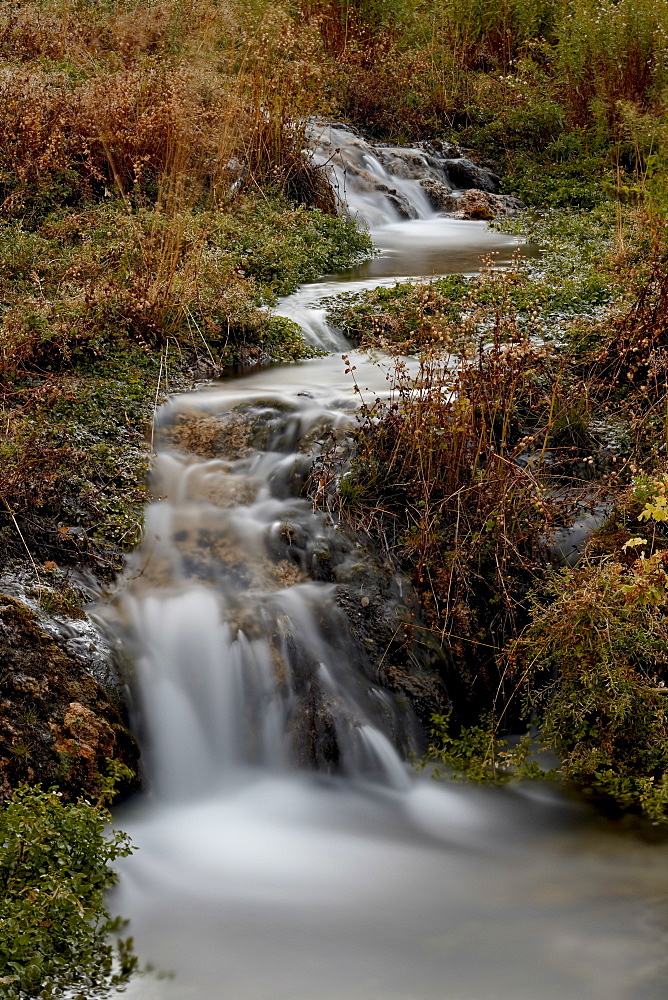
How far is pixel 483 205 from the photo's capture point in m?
12.8

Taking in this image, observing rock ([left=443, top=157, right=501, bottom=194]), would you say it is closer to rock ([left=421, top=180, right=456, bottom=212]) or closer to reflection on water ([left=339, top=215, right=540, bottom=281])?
rock ([left=421, top=180, right=456, bottom=212])

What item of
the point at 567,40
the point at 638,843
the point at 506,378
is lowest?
the point at 638,843

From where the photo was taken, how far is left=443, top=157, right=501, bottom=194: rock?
13859 mm

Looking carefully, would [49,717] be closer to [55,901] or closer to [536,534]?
[55,901]

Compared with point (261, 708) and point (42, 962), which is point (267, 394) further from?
point (42, 962)

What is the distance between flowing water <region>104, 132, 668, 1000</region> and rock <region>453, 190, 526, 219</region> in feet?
24.0

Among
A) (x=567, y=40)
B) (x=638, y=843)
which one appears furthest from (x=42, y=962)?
(x=567, y=40)

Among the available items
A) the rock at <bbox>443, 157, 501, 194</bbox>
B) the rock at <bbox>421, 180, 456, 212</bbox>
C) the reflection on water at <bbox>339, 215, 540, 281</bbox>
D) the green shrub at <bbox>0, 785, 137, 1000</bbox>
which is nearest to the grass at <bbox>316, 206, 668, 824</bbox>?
the green shrub at <bbox>0, 785, 137, 1000</bbox>

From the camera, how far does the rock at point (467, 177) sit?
13.9m

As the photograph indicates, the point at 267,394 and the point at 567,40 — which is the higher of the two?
the point at 567,40

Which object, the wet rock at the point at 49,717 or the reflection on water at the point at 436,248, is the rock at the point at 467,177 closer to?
the reflection on water at the point at 436,248

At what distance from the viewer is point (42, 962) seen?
3.07 meters

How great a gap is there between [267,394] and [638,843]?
12.1 ft

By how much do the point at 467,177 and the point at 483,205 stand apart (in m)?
1.27
